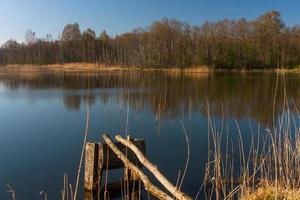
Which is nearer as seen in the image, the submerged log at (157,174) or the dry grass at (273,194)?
the submerged log at (157,174)

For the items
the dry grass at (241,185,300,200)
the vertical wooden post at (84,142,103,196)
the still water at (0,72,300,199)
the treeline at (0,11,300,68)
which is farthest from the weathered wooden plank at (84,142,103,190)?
the treeline at (0,11,300,68)

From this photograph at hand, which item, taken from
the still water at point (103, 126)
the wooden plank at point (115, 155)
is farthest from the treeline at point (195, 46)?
the wooden plank at point (115, 155)

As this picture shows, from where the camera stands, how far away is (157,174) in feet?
17.2

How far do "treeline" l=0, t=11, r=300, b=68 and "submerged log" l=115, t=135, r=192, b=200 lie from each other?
49973 millimetres

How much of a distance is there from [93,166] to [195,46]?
55.2m

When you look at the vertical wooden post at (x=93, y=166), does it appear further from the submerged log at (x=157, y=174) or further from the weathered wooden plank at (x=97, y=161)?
the submerged log at (x=157, y=174)

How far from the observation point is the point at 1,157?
30.3 ft

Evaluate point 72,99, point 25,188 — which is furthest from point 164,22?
point 25,188

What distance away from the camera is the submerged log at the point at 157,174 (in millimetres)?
4549

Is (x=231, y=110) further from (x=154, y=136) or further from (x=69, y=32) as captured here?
(x=69, y=32)

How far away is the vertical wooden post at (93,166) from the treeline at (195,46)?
50.0 metres

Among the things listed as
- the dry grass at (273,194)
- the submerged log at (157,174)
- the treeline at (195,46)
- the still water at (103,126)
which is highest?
the treeline at (195,46)

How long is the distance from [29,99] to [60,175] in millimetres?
13607

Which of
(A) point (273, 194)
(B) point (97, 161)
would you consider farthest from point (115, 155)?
(A) point (273, 194)
